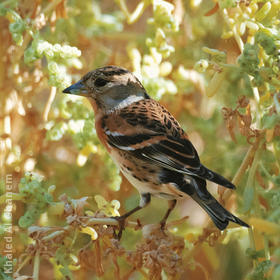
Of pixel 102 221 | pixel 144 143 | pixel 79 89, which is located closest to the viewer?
pixel 102 221

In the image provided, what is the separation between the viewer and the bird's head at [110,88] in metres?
1.86

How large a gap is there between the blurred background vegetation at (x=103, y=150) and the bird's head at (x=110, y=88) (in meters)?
0.07

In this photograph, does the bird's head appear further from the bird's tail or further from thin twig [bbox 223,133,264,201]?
thin twig [bbox 223,133,264,201]

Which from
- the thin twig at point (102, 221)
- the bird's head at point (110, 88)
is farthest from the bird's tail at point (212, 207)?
the bird's head at point (110, 88)

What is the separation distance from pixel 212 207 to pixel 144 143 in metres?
0.33

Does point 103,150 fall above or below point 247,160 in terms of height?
below

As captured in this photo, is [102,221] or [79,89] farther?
[79,89]

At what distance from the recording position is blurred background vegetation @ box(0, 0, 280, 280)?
54.1 inches

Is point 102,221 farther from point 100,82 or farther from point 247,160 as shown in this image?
point 100,82

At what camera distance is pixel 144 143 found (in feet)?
5.57

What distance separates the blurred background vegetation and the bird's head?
7 cm

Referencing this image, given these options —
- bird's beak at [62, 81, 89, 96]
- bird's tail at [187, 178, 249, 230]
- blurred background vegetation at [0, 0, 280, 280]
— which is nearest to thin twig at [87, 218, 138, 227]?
blurred background vegetation at [0, 0, 280, 280]

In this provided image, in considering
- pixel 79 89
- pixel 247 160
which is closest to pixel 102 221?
pixel 247 160

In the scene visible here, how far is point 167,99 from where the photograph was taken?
2016 millimetres
